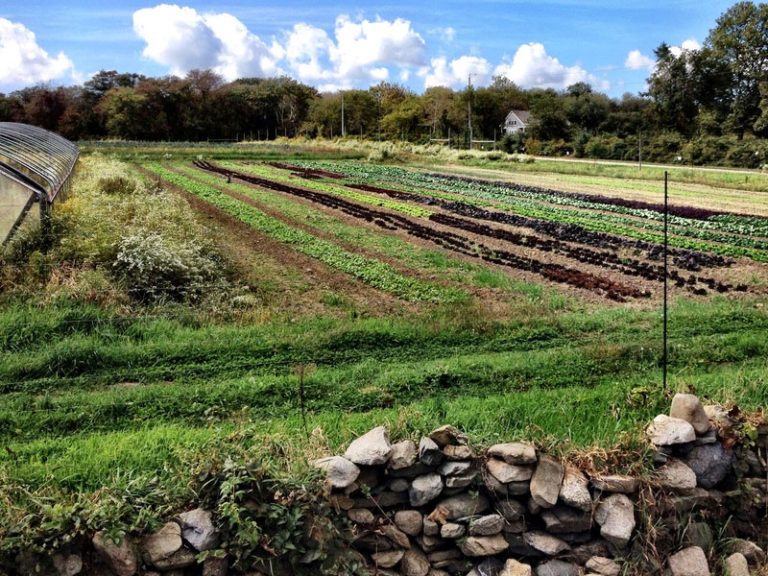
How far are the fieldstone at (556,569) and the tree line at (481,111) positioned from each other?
151 ft

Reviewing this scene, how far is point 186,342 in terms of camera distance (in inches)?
328

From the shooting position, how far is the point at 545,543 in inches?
179

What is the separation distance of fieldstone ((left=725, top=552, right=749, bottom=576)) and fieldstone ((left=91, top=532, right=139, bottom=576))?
4122mm

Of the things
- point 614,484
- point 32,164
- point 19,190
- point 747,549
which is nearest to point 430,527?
point 614,484

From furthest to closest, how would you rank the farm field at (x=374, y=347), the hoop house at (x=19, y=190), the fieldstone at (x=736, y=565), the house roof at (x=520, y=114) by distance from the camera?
the house roof at (x=520, y=114)
the hoop house at (x=19, y=190)
the farm field at (x=374, y=347)
the fieldstone at (x=736, y=565)

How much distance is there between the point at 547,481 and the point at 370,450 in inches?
48.9

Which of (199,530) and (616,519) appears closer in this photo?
(199,530)

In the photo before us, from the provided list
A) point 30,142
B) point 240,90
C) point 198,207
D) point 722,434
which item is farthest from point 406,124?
point 722,434

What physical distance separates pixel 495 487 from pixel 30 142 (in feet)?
57.7

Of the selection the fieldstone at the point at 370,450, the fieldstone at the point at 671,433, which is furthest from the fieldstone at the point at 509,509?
the fieldstone at the point at 671,433

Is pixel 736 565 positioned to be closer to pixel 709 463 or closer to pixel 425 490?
pixel 709 463

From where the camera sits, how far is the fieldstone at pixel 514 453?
454cm

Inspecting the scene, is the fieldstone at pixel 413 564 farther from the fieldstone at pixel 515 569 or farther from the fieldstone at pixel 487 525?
the fieldstone at pixel 515 569

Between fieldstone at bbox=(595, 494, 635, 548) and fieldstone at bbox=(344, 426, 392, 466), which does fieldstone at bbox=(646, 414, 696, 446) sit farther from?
fieldstone at bbox=(344, 426, 392, 466)
